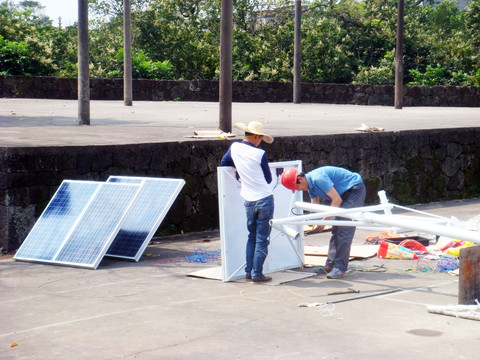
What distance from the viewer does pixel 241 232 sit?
27.9 ft

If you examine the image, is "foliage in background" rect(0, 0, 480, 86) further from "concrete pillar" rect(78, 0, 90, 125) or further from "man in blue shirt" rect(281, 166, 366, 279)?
"man in blue shirt" rect(281, 166, 366, 279)

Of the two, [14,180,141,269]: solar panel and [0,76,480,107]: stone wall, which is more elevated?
[0,76,480,107]: stone wall

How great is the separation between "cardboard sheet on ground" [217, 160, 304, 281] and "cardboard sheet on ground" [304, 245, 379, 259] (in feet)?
2.46

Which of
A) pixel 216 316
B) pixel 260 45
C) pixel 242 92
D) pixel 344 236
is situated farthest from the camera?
pixel 260 45


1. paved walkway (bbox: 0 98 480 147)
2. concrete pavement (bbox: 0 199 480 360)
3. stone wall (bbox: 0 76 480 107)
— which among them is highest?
stone wall (bbox: 0 76 480 107)

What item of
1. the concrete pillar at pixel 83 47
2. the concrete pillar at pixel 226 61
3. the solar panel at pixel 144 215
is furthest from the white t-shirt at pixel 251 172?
the concrete pillar at pixel 83 47

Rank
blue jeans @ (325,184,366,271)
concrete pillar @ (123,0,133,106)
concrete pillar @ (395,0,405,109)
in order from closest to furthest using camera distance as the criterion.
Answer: blue jeans @ (325,184,366,271) → concrete pillar @ (123,0,133,106) → concrete pillar @ (395,0,405,109)

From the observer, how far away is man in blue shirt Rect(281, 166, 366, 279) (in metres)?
8.12

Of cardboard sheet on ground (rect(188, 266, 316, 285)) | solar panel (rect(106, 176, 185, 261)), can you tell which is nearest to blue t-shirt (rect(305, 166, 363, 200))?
cardboard sheet on ground (rect(188, 266, 316, 285))

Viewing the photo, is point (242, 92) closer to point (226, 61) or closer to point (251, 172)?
point (226, 61)

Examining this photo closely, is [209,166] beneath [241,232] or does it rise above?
above

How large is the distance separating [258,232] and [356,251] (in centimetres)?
209

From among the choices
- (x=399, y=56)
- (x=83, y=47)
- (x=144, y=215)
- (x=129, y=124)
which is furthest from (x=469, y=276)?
(x=399, y=56)

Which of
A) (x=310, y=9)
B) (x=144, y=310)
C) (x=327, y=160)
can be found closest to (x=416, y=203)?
(x=327, y=160)
